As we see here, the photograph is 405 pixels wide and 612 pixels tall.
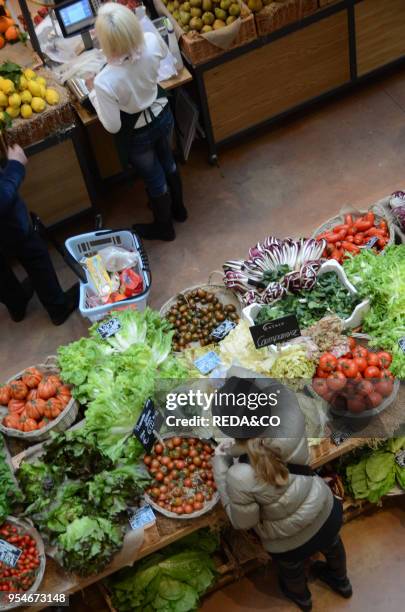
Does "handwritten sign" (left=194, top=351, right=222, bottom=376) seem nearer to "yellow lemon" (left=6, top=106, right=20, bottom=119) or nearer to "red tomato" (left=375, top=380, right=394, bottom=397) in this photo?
"red tomato" (left=375, top=380, right=394, bottom=397)

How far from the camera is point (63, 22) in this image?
501cm

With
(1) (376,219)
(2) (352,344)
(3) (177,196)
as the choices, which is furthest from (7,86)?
(2) (352,344)

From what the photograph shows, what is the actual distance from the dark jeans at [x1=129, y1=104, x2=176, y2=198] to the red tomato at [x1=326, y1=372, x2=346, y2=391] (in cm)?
214

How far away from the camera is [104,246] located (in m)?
4.97

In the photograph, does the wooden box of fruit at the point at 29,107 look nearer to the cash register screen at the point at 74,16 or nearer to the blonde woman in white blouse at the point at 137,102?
the blonde woman in white blouse at the point at 137,102

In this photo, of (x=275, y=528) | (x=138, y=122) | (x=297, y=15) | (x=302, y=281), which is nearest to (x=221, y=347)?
(x=302, y=281)

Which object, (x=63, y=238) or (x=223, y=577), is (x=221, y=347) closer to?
(x=223, y=577)

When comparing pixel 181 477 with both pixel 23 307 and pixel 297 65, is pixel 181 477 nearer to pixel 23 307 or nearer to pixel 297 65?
pixel 23 307

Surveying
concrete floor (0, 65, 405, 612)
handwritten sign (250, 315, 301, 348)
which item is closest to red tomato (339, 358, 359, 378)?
handwritten sign (250, 315, 301, 348)

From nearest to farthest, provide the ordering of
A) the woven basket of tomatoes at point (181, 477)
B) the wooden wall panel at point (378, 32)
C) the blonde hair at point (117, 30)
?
the woven basket of tomatoes at point (181, 477)
the blonde hair at point (117, 30)
the wooden wall panel at point (378, 32)

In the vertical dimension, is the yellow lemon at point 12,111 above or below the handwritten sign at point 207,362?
above

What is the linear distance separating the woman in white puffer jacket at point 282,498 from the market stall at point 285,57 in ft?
10.3

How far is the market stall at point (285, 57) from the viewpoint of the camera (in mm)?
5441

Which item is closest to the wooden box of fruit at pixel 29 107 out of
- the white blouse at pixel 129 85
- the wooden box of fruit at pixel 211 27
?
the white blouse at pixel 129 85
